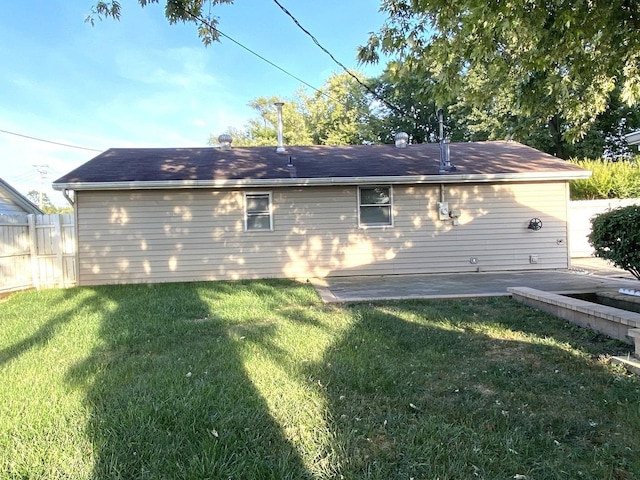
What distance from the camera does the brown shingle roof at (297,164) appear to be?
9961 mm

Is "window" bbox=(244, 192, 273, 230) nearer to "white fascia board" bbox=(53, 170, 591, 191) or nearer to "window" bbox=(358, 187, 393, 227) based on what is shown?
"white fascia board" bbox=(53, 170, 591, 191)

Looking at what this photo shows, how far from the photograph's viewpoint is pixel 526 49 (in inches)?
188

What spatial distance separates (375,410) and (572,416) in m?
1.28

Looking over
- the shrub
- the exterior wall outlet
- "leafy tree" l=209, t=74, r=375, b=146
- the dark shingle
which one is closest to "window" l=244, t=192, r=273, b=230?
the dark shingle

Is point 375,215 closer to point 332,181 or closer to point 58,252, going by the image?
point 332,181

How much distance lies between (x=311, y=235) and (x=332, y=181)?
1.43m

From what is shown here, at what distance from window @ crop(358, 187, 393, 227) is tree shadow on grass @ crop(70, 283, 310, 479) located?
19.8ft

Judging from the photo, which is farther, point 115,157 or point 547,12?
point 115,157

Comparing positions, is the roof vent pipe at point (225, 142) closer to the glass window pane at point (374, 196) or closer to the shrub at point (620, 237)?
the glass window pane at point (374, 196)

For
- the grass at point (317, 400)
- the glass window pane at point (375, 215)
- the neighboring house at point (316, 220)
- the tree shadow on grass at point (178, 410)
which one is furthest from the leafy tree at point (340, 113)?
the tree shadow on grass at point (178, 410)

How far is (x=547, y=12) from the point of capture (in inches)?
145

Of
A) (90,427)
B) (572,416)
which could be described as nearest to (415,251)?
(572,416)

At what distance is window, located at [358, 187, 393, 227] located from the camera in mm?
10430

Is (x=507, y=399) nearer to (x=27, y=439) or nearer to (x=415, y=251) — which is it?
(x=27, y=439)
